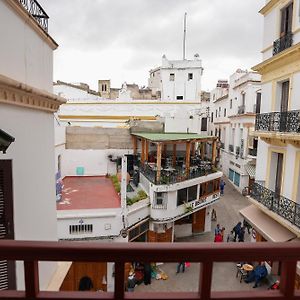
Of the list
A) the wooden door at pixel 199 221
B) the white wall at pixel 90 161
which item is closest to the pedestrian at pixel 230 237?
the wooden door at pixel 199 221

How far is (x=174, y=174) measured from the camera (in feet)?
52.4

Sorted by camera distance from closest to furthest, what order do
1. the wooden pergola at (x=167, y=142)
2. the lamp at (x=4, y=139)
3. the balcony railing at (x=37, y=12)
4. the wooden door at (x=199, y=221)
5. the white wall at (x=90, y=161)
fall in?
the lamp at (x=4, y=139) < the balcony railing at (x=37, y=12) < the wooden pergola at (x=167, y=142) < the wooden door at (x=199, y=221) < the white wall at (x=90, y=161)

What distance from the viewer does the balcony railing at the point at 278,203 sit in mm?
9148

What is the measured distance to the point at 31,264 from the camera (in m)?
1.71

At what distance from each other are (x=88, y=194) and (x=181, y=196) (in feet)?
18.0

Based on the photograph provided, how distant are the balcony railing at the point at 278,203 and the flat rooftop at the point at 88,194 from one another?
6.53m

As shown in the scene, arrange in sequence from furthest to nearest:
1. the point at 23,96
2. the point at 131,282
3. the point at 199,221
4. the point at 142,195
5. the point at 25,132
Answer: the point at 199,221 → the point at 142,195 → the point at 131,282 → the point at 25,132 → the point at 23,96

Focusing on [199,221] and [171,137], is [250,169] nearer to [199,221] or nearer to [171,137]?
[199,221]

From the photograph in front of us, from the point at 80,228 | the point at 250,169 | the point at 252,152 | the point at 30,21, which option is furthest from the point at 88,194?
the point at 252,152

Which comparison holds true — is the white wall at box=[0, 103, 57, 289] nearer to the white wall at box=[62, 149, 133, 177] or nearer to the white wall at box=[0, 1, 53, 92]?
the white wall at box=[0, 1, 53, 92]

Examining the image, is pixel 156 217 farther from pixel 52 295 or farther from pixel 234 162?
pixel 234 162

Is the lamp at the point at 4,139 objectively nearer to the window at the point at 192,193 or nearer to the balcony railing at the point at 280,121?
the balcony railing at the point at 280,121

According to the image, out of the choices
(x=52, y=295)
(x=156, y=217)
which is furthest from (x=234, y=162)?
(x=52, y=295)

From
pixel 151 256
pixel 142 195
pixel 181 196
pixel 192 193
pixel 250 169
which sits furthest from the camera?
pixel 250 169
